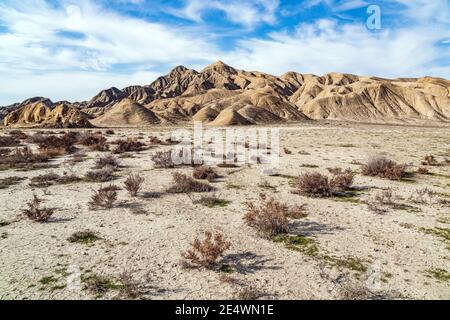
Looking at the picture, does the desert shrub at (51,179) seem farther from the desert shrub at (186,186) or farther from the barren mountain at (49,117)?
the barren mountain at (49,117)

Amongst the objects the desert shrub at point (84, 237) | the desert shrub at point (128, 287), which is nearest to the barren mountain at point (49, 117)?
the desert shrub at point (84, 237)

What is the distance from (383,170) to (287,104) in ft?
275

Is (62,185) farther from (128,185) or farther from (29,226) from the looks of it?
(29,226)

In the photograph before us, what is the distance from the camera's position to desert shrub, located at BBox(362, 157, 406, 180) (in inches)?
590

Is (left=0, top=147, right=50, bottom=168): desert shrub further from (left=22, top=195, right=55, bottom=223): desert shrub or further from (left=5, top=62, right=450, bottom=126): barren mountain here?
(left=5, top=62, right=450, bottom=126): barren mountain

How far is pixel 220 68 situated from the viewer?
19088cm

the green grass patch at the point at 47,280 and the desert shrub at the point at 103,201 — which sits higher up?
the desert shrub at the point at 103,201

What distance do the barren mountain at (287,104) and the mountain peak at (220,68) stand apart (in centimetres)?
1923

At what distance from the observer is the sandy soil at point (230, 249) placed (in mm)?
6262

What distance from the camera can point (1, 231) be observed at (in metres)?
8.95

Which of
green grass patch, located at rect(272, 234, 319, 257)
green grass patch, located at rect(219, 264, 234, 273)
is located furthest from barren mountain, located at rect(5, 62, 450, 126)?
green grass patch, located at rect(219, 264, 234, 273)

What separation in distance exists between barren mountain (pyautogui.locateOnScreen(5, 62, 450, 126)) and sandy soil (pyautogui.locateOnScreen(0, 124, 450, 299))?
189ft
